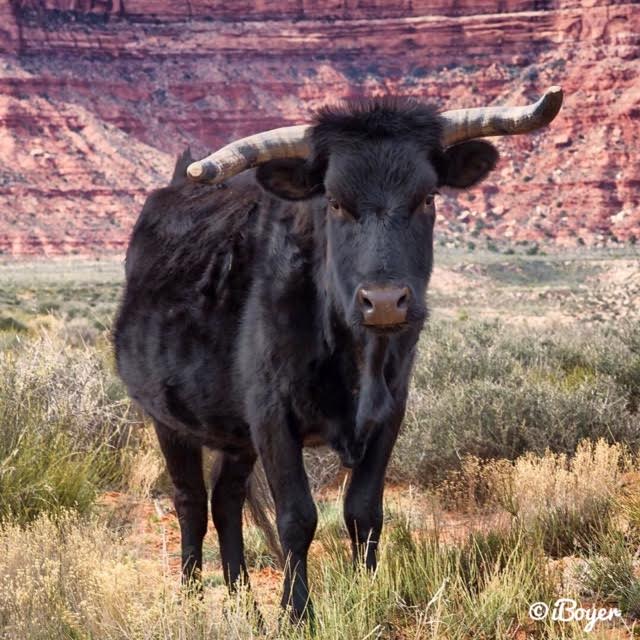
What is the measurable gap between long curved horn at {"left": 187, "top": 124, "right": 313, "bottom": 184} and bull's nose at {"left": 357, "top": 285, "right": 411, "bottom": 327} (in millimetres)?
811

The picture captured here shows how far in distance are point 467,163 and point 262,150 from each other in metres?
0.91

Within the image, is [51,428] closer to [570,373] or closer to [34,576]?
[34,576]

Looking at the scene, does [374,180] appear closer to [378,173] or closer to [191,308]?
[378,173]

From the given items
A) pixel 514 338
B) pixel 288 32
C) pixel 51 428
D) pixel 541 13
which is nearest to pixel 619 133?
pixel 541 13

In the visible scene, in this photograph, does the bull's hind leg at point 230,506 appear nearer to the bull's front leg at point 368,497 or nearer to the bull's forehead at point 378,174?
the bull's front leg at point 368,497

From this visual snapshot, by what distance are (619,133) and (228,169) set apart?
80150 millimetres

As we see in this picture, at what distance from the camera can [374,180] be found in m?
4.30

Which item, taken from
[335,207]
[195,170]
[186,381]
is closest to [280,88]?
[186,381]

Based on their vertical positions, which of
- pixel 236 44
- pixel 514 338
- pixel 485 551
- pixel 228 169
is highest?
pixel 236 44

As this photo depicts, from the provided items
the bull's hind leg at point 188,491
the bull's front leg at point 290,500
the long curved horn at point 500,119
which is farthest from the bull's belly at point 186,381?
the long curved horn at point 500,119

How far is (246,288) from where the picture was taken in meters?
4.77

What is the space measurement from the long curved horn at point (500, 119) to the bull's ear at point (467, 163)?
48 mm

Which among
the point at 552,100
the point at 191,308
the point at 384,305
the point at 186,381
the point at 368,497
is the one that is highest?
the point at 552,100

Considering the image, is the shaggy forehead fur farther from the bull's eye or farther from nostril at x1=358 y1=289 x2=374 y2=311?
nostril at x1=358 y1=289 x2=374 y2=311
